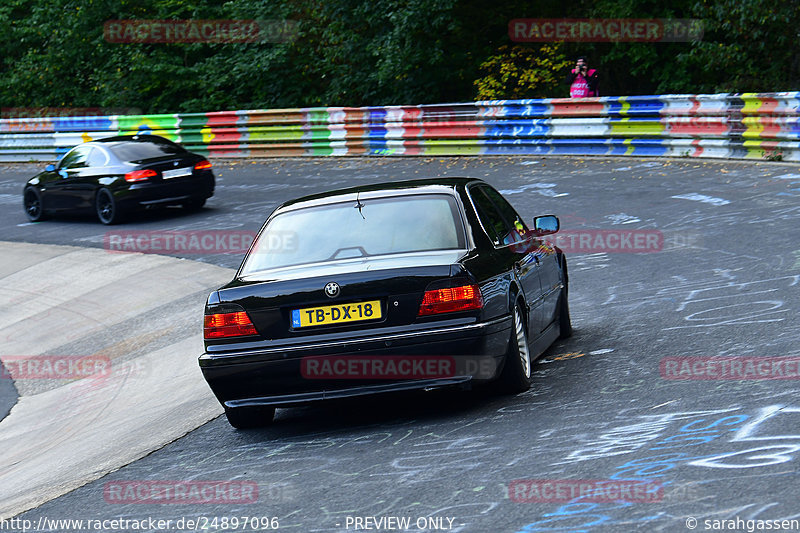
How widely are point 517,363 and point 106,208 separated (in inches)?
570

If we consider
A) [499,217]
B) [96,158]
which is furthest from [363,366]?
[96,158]

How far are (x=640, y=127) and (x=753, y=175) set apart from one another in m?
4.69

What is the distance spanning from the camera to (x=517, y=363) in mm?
6988

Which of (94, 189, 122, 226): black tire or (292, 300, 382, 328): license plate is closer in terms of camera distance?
(292, 300, 382, 328): license plate

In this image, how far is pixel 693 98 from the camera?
20.8 meters

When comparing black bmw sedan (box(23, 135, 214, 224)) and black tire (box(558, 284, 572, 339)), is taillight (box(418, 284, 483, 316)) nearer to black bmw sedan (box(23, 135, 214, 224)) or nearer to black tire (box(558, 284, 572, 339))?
black tire (box(558, 284, 572, 339))

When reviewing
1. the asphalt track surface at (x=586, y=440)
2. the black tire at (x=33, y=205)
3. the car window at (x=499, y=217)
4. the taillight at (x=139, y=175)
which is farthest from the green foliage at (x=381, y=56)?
the car window at (x=499, y=217)

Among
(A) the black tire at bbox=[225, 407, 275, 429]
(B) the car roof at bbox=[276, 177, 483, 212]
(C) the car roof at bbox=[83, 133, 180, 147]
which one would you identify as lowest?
(A) the black tire at bbox=[225, 407, 275, 429]

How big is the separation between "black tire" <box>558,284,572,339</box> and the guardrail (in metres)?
10.7

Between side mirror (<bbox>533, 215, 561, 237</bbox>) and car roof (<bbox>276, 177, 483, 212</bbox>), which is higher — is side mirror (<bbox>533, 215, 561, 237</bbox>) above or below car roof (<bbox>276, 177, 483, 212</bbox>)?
below

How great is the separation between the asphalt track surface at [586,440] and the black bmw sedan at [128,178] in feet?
31.6

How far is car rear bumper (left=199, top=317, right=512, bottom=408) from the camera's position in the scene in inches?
254

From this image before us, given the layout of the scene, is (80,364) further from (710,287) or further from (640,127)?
(640,127)

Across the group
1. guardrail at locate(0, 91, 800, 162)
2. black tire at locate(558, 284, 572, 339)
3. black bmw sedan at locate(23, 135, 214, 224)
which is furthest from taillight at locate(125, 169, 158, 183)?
black tire at locate(558, 284, 572, 339)
